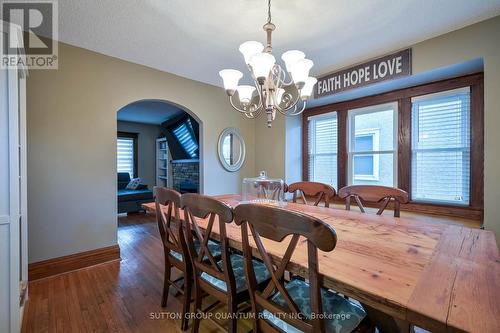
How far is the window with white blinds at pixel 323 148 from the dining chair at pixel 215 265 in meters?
2.36

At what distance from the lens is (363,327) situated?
1.00 meters

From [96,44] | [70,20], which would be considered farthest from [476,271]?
[96,44]

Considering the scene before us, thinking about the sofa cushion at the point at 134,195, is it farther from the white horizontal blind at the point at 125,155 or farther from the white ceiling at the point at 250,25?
the white ceiling at the point at 250,25

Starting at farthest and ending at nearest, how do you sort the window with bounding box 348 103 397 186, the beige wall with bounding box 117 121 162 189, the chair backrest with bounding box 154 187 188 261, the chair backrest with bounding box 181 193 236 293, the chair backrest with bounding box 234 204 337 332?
the beige wall with bounding box 117 121 162 189
the window with bounding box 348 103 397 186
the chair backrest with bounding box 154 187 188 261
the chair backrest with bounding box 181 193 236 293
the chair backrest with bounding box 234 204 337 332

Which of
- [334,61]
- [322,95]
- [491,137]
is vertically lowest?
[491,137]

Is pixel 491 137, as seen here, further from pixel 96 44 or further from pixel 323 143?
pixel 96 44

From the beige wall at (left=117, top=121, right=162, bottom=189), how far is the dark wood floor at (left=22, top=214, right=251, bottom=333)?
4545 millimetres

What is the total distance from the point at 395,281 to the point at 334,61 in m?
2.62

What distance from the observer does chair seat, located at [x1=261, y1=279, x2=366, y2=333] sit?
3.17 ft

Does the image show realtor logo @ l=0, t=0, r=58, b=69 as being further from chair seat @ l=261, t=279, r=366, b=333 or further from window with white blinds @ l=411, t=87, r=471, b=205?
window with white blinds @ l=411, t=87, r=471, b=205

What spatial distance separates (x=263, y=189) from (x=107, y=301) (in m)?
1.62

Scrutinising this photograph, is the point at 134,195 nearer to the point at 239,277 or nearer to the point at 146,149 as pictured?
the point at 146,149

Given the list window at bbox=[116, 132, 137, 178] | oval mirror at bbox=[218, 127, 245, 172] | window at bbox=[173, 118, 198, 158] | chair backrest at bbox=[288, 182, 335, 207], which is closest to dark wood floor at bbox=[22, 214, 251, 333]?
chair backrest at bbox=[288, 182, 335, 207]

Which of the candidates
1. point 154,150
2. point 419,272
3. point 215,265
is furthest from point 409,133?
point 154,150
